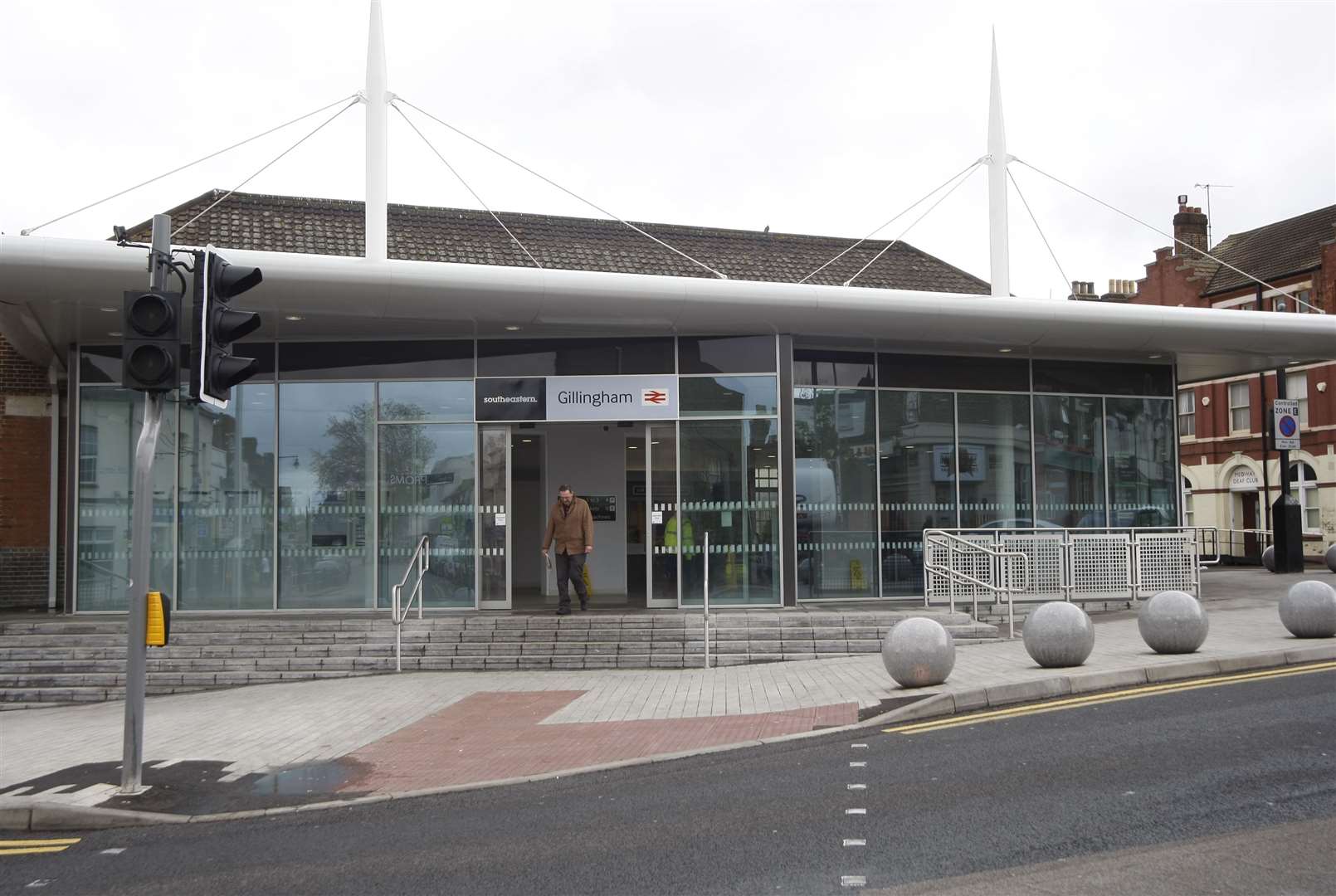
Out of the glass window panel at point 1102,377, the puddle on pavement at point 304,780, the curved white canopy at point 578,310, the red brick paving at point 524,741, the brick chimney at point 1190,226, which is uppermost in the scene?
the brick chimney at point 1190,226

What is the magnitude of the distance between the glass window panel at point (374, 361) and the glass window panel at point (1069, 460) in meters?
9.54

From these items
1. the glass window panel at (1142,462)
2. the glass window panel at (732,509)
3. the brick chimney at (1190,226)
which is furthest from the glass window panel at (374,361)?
the brick chimney at (1190,226)

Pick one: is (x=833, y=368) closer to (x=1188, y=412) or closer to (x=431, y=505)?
(x=431, y=505)

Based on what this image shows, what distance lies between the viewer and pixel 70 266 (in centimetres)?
1408

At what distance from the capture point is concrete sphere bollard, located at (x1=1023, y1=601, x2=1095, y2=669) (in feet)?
38.1

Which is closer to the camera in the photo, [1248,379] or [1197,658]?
[1197,658]

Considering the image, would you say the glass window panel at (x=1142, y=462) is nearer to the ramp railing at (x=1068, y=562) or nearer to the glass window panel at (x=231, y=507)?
the ramp railing at (x=1068, y=562)

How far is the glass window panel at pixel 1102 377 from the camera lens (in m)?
19.8

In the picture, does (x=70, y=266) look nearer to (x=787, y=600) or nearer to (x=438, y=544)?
(x=438, y=544)

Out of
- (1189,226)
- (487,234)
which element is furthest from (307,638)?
(1189,226)

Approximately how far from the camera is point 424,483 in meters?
17.5

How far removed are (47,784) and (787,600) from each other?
34.9 ft

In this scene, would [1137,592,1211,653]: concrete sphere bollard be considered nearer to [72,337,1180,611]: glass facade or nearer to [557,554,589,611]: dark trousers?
[72,337,1180,611]: glass facade

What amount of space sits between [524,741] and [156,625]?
3.18m
